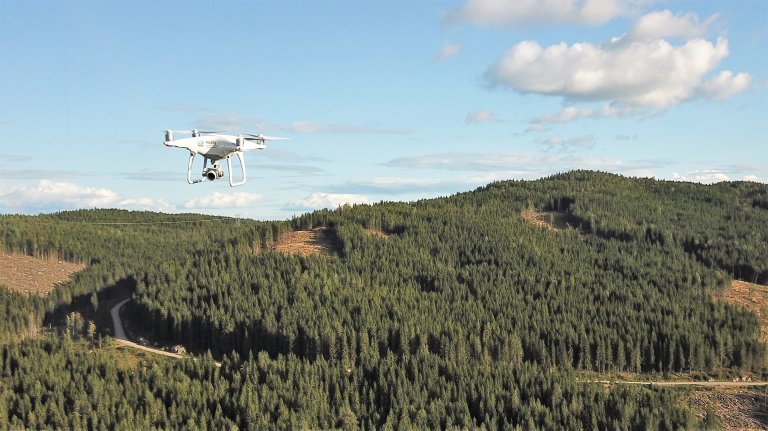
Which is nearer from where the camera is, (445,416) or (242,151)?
(242,151)

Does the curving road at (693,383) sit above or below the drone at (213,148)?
below

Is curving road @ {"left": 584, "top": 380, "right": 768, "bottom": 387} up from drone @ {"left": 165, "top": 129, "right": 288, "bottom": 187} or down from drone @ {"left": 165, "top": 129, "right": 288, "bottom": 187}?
down

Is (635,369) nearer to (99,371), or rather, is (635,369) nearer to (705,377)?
(705,377)

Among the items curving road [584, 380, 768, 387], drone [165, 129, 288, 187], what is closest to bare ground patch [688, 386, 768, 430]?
curving road [584, 380, 768, 387]

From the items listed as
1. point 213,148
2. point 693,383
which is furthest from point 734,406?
point 213,148

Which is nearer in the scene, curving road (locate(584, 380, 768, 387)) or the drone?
the drone

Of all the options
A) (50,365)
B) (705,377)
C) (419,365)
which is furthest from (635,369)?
(50,365)

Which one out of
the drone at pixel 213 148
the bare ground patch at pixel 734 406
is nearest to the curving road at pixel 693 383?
the bare ground patch at pixel 734 406

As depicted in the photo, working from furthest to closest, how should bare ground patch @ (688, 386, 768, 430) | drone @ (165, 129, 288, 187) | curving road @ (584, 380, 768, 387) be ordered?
1. curving road @ (584, 380, 768, 387)
2. bare ground patch @ (688, 386, 768, 430)
3. drone @ (165, 129, 288, 187)

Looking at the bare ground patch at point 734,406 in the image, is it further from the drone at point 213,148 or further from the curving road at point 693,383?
the drone at point 213,148

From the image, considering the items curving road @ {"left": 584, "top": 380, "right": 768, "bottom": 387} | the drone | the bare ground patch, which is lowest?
the bare ground patch

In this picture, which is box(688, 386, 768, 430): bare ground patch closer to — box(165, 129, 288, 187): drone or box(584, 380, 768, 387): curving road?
box(584, 380, 768, 387): curving road
